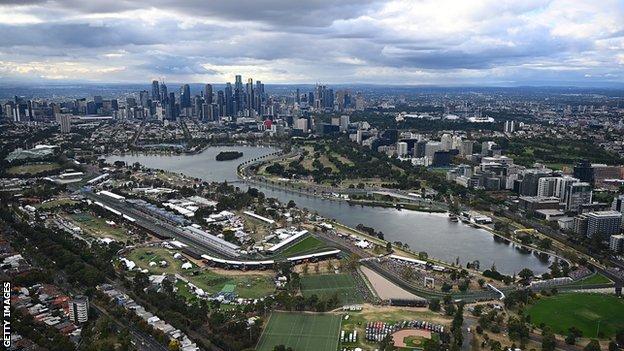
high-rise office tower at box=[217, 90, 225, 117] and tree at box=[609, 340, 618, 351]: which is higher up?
high-rise office tower at box=[217, 90, 225, 117]

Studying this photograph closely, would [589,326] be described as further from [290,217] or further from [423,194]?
[423,194]

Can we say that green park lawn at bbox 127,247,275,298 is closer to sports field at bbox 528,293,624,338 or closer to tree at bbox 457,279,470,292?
tree at bbox 457,279,470,292

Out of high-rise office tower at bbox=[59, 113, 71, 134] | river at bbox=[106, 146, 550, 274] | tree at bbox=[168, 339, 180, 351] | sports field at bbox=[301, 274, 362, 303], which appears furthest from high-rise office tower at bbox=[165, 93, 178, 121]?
tree at bbox=[168, 339, 180, 351]

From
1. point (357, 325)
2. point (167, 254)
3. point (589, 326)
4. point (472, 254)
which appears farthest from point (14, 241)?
point (589, 326)

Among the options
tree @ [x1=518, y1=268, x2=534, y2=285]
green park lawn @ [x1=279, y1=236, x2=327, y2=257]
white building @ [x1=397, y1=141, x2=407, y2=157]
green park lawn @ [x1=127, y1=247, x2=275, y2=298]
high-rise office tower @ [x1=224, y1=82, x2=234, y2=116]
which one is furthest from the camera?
high-rise office tower @ [x1=224, y1=82, x2=234, y2=116]

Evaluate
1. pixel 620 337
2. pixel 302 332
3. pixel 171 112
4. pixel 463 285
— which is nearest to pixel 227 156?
pixel 171 112

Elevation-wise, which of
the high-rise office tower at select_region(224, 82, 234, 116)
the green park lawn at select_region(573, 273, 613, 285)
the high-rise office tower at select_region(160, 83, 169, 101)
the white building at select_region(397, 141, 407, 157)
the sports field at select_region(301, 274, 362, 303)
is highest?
the high-rise office tower at select_region(160, 83, 169, 101)

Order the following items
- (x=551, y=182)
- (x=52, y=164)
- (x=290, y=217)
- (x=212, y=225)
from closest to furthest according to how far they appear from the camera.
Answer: (x=212, y=225) → (x=290, y=217) → (x=551, y=182) → (x=52, y=164)

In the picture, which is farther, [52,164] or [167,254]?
[52,164]
